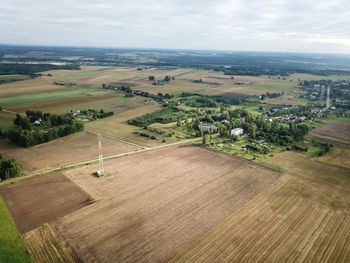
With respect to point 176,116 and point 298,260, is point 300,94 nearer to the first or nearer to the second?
point 176,116

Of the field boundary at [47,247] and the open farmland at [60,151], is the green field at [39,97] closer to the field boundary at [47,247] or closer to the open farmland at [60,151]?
the open farmland at [60,151]

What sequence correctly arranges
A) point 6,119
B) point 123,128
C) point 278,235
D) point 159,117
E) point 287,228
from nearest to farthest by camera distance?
point 278,235, point 287,228, point 123,128, point 6,119, point 159,117

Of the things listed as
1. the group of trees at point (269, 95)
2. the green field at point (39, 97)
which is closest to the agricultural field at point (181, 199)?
the green field at point (39, 97)

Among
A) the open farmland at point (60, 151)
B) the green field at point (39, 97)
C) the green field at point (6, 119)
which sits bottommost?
the open farmland at point (60, 151)

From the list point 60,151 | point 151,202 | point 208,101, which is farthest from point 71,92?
point 151,202

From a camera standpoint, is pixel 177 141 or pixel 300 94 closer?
pixel 177 141

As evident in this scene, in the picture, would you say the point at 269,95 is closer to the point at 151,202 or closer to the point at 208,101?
the point at 208,101

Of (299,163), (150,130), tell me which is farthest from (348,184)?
(150,130)
